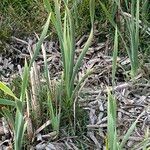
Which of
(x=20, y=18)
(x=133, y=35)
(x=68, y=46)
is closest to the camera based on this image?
(x=68, y=46)

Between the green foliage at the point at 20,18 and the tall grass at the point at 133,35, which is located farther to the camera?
the green foliage at the point at 20,18

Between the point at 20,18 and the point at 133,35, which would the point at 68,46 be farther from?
the point at 20,18

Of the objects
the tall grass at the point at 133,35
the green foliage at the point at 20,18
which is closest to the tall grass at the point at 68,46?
the tall grass at the point at 133,35

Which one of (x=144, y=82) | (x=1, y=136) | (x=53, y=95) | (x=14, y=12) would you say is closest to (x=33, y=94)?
(x=53, y=95)

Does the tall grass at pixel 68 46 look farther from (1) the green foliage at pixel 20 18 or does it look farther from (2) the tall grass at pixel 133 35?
(1) the green foliage at pixel 20 18

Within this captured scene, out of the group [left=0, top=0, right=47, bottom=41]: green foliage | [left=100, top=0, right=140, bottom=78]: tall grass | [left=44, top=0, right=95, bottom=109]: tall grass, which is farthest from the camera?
[left=0, top=0, right=47, bottom=41]: green foliage

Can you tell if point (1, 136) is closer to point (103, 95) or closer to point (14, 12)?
point (103, 95)

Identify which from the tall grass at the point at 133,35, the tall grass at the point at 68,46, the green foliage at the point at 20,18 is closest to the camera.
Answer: the tall grass at the point at 68,46

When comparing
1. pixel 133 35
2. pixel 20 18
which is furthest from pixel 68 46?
pixel 20 18

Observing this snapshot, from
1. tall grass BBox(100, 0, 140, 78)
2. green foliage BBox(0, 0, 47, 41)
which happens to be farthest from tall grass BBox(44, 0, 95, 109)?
green foliage BBox(0, 0, 47, 41)

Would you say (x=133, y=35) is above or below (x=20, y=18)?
below

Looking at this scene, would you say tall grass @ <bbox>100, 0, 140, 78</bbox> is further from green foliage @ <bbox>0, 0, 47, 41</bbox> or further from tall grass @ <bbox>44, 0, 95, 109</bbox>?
green foliage @ <bbox>0, 0, 47, 41</bbox>
